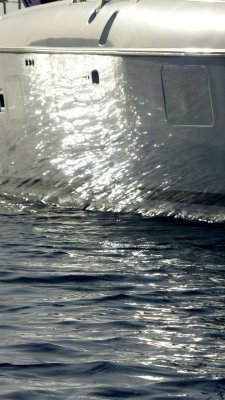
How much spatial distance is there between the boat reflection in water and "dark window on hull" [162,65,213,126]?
0.01 meters

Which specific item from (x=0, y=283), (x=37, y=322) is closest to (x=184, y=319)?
(x=37, y=322)

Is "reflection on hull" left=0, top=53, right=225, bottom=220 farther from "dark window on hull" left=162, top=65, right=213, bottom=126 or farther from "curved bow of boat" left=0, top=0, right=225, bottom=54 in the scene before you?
"curved bow of boat" left=0, top=0, right=225, bottom=54

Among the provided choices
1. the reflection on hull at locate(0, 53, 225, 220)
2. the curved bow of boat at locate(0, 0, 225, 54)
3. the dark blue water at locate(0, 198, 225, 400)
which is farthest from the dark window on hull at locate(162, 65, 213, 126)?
the dark blue water at locate(0, 198, 225, 400)

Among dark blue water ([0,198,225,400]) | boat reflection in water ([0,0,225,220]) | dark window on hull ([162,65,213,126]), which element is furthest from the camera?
boat reflection in water ([0,0,225,220])

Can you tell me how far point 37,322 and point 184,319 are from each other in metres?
1.00

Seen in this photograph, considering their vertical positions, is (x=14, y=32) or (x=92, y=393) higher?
(x=14, y=32)

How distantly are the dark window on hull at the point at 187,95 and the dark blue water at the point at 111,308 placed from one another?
42.0 inches

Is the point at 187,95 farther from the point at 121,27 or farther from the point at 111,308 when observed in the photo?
the point at 111,308

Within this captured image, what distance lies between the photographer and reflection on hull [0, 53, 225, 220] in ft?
40.8

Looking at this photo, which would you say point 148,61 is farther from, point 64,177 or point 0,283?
point 0,283

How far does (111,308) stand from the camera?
9250 mm

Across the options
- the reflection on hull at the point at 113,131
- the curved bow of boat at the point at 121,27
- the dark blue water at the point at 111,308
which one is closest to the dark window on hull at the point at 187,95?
the reflection on hull at the point at 113,131

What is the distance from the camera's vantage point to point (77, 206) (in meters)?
14.1

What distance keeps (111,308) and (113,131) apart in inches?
168
